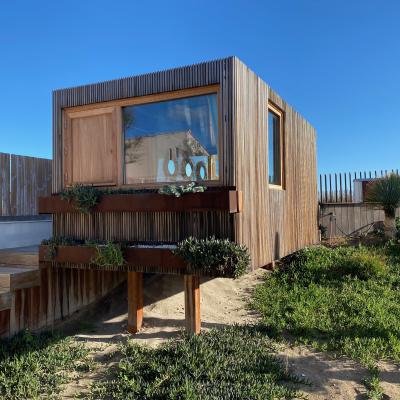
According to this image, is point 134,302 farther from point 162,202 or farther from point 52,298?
point 162,202

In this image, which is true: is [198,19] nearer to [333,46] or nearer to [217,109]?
[333,46]

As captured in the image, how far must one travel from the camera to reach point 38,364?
165 inches

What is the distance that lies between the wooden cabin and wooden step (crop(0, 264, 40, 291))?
236 mm

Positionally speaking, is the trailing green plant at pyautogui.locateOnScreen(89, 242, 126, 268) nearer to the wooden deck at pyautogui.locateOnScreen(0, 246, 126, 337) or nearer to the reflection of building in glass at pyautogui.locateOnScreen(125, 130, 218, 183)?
the reflection of building in glass at pyautogui.locateOnScreen(125, 130, 218, 183)

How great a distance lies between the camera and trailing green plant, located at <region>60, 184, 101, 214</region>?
4633 mm

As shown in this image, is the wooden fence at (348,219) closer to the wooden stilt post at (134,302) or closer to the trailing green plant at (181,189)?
the wooden stilt post at (134,302)

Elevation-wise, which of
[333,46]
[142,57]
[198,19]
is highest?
[198,19]

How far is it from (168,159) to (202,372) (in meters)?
2.42

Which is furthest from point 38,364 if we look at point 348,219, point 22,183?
point 348,219

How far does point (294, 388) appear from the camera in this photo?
3643 mm

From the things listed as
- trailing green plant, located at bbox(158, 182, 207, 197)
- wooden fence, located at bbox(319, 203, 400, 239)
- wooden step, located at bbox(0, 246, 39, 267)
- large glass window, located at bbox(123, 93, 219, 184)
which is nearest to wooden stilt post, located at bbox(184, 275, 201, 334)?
trailing green plant, located at bbox(158, 182, 207, 197)

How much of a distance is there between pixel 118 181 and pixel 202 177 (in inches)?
44.7

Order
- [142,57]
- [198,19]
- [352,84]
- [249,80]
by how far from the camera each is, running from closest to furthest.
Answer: [249,80] < [142,57] < [198,19] < [352,84]

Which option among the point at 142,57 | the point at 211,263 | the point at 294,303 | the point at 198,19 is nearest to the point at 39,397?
the point at 211,263
